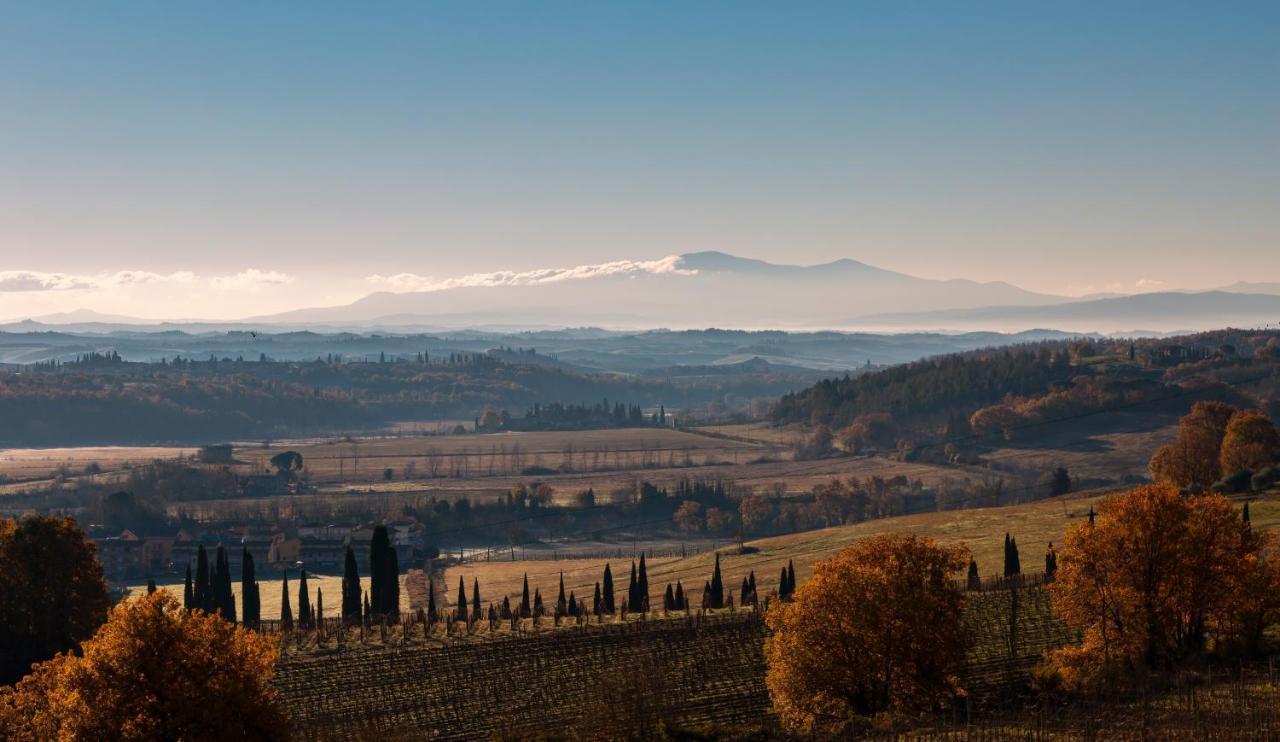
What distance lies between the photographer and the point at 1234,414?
138 meters

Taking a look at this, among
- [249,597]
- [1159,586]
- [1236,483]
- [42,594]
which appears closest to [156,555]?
[249,597]

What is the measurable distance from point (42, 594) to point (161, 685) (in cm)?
2923

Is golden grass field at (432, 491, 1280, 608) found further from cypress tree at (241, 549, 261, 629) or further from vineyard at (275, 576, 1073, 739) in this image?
cypress tree at (241, 549, 261, 629)

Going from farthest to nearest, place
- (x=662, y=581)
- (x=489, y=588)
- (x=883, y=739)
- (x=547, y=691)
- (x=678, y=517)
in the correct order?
(x=678, y=517), (x=489, y=588), (x=662, y=581), (x=547, y=691), (x=883, y=739)

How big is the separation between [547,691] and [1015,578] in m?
33.5

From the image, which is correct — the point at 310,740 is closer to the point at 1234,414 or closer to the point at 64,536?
the point at 64,536

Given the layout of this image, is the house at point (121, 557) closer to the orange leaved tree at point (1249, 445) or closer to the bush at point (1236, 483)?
the bush at point (1236, 483)

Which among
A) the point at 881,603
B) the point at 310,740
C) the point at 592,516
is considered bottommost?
the point at 592,516

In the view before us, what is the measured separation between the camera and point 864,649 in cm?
5147

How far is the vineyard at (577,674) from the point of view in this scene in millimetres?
55625

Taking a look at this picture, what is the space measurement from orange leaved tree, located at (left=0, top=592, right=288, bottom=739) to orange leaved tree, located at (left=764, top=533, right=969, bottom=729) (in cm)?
1951

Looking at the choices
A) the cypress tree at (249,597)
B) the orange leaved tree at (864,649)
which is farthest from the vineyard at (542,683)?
the cypress tree at (249,597)

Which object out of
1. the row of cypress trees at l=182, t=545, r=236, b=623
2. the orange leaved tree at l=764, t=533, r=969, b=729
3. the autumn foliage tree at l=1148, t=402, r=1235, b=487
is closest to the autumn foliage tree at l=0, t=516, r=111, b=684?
the row of cypress trees at l=182, t=545, r=236, b=623

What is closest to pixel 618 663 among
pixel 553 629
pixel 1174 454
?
pixel 553 629
